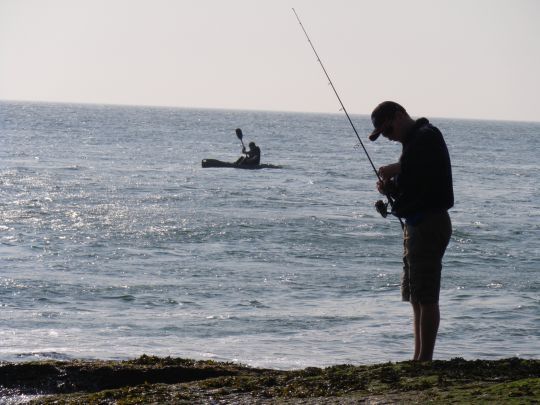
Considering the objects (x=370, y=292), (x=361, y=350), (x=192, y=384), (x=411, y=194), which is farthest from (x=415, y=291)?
(x=370, y=292)

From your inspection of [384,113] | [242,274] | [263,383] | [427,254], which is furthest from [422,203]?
[242,274]

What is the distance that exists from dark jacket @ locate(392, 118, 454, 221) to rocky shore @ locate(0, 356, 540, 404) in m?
0.92

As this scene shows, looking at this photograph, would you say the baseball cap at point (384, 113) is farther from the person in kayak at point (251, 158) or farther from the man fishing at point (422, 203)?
the person in kayak at point (251, 158)

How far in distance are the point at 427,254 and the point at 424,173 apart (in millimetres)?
483

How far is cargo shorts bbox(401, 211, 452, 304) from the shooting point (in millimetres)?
6523

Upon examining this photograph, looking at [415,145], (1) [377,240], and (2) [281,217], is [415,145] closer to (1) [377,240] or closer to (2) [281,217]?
(1) [377,240]

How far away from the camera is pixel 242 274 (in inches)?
648

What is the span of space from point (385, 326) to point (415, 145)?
6250 mm

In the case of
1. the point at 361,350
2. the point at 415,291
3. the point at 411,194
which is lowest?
the point at 361,350

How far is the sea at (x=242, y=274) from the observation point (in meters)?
11.3

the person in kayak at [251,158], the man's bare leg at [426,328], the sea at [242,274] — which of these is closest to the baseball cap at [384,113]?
the man's bare leg at [426,328]

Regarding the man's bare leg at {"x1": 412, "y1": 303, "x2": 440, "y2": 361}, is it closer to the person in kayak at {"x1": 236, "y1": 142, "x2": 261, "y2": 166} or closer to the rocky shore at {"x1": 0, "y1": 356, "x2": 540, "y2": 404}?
the rocky shore at {"x1": 0, "y1": 356, "x2": 540, "y2": 404}

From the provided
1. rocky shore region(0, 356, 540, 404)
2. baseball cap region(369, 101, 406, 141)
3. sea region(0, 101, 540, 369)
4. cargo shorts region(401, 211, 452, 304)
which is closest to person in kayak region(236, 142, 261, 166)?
sea region(0, 101, 540, 369)

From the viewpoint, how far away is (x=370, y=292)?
1503cm
